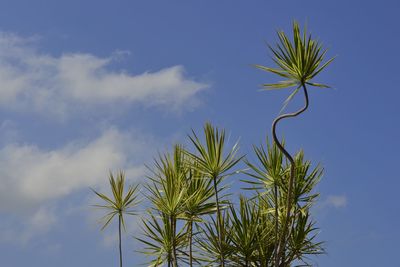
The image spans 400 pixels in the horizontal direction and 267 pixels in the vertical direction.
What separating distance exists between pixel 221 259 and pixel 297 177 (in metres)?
1.43

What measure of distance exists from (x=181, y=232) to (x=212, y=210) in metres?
0.53

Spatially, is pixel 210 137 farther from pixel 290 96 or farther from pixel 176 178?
pixel 290 96

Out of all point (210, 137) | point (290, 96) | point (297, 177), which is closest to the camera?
point (290, 96)

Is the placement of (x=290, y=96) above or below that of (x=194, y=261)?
above

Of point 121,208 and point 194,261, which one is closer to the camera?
point 194,261

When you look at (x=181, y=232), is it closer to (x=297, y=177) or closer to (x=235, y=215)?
(x=235, y=215)

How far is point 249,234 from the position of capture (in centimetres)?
852

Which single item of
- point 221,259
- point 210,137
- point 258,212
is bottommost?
point 221,259

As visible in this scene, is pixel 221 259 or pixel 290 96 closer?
pixel 290 96

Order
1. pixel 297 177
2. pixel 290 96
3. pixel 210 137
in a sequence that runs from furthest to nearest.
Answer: pixel 297 177 < pixel 210 137 < pixel 290 96

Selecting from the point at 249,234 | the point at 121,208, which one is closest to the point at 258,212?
the point at 249,234

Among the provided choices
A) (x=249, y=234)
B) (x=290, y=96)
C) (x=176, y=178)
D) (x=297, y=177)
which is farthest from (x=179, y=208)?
(x=290, y=96)

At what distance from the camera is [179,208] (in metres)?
8.45

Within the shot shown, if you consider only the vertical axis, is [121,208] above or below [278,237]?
above
